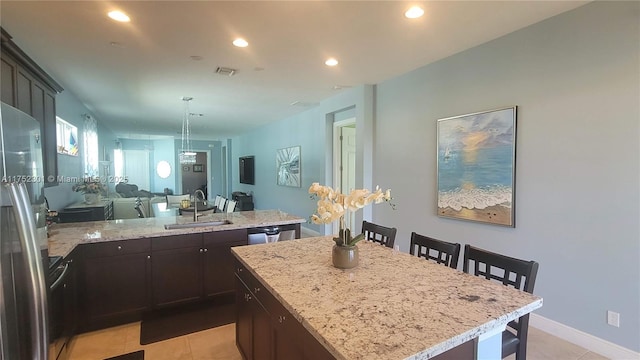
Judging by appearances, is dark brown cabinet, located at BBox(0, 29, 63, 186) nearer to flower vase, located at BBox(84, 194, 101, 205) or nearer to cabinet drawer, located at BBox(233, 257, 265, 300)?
flower vase, located at BBox(84, 194, 101, 205)

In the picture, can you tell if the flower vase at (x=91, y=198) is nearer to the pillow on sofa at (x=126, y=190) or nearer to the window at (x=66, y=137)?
the window at (x=66, y=137)

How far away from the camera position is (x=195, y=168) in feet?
44.2

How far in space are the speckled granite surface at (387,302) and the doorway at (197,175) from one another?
1207 cm

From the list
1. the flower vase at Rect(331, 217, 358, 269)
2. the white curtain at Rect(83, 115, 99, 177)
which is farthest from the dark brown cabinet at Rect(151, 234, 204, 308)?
the white curtain at Rect(83, 115, 99, 177)

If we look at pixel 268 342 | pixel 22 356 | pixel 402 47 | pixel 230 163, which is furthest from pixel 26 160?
pixel 230 163

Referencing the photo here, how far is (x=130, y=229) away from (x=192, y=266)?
A: 686 mm

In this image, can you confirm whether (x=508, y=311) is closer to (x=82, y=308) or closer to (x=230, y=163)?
(x=82, y=308)

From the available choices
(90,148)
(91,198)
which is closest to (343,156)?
(91,198)

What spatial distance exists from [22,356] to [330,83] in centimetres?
404

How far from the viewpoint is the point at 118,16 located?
2.43 m

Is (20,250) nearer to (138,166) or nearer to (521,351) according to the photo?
(521,351)

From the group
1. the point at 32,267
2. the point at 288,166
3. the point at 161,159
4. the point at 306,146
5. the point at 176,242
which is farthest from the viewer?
the point at 161,159

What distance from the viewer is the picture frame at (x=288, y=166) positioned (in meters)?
6.82

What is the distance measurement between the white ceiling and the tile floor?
2646mm
